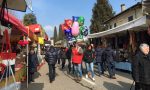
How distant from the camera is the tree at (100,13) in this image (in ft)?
219

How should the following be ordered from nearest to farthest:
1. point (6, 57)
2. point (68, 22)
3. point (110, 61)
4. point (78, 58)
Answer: point (6, 57) → point (78, 58) → point (110, 61) → point (68, 22)

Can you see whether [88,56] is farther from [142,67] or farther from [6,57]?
[6,57]

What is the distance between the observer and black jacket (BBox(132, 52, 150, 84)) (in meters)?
A: 7.97

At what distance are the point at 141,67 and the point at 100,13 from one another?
6063 cm

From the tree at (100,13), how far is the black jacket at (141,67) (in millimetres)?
58020

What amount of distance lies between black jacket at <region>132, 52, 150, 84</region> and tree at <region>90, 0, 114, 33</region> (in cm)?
5802

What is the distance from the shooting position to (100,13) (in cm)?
6812

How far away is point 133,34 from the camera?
55.0 feet

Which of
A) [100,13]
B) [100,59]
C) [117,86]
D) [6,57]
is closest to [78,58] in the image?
[117,86]

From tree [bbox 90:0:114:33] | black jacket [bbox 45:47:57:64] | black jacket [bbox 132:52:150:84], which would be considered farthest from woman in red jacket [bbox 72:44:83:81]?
tree [bbox 90:0:114:33]

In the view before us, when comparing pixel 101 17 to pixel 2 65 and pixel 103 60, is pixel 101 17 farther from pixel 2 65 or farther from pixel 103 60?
pixel 2 65

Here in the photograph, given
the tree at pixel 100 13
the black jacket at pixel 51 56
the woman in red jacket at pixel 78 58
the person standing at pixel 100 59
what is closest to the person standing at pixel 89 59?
the woman in red jacket at pixel 78 58

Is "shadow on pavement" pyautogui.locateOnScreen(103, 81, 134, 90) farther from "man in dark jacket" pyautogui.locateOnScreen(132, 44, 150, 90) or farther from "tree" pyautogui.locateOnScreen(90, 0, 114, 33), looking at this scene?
"tree" pyautogui.locateOnScreen(90, 0, 114, 33)

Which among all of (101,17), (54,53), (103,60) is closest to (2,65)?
(54,53)
